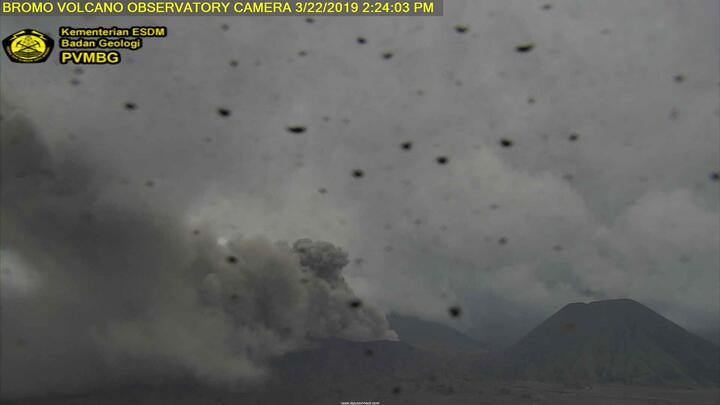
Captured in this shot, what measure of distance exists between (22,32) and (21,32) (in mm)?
74

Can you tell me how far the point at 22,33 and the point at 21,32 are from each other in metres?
0.11

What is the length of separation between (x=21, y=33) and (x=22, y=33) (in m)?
0.08

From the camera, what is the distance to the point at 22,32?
4466cm

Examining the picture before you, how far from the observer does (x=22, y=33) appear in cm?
4466

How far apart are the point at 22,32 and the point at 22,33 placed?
0.29ft

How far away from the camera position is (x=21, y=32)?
44625 millimetres

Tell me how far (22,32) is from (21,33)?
13 cm

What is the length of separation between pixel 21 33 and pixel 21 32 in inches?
4.1

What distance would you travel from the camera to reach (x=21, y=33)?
44.6m
